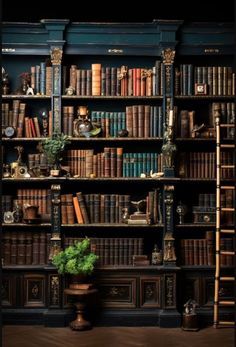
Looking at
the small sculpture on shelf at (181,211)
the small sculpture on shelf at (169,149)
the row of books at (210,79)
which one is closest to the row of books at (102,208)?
the small sculpture on shelf at (181,211)

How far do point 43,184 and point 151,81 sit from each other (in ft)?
5.43

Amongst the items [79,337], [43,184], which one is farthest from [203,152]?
[79,337]

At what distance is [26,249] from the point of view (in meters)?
5.95

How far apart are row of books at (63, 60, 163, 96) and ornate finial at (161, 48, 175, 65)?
0.36 ft

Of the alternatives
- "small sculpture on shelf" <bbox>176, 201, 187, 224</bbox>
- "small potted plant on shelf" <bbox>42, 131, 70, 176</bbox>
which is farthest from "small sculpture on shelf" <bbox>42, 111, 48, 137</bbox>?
"small sculpture on shelf" <bbox>176, 201, 187, 224</bbox>

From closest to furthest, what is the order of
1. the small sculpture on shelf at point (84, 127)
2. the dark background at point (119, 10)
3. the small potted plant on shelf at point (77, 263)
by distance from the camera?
1. the small potted plant on shelf at point (77, 263)
2. the small sculpture on shelf at point (84, 127)
3. the dark background at point (119, 10)

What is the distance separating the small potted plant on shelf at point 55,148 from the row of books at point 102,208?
0.32 m

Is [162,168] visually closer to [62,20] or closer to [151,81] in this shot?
[151,81]

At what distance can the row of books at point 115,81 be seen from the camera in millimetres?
5973

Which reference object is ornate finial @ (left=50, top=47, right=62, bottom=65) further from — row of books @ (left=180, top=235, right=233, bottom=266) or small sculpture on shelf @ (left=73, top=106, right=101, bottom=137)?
row of books @ (left=180, top=235, right=233, bottom=266)

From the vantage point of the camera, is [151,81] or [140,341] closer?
[140,341]

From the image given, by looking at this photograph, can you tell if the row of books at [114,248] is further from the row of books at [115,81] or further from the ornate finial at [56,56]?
the ornate finial at [56,56]

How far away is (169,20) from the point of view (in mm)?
5895

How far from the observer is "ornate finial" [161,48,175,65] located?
586 centimetres
